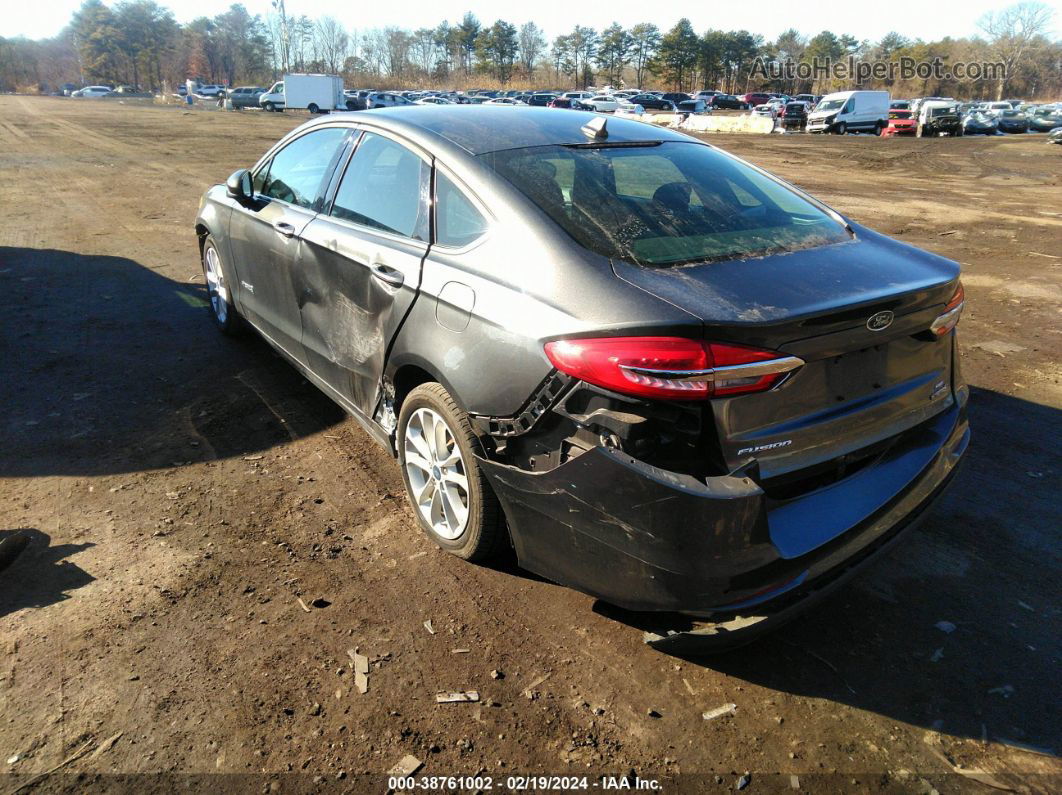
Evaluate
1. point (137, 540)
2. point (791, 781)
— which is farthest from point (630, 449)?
point (137, 540)

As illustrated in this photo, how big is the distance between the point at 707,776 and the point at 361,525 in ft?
6.26

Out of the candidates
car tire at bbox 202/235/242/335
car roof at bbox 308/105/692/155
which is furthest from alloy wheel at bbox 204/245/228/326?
car roof at bbox 308/105/692/155

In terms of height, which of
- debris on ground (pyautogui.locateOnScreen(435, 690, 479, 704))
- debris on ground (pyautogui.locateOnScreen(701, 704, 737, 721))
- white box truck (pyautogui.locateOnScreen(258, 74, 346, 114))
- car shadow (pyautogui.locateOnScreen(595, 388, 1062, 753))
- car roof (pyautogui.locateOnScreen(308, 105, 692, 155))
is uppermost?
white box truck (pyautogui.locateOnScreen(258, 74, 346, 114))

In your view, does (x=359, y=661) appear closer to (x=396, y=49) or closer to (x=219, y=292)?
(x=219, y=292)

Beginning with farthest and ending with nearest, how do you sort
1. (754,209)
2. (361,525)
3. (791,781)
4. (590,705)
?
(361,525)
(754,209)
(590,705)
(791,781)

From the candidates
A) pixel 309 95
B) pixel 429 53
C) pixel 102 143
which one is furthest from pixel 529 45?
pixel 102 143

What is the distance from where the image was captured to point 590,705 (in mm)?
2490

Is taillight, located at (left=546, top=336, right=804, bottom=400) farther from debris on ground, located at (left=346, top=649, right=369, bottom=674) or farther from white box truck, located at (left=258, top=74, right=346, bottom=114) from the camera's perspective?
white box truck, located at (left=258, top=74, right=346, bottom=114)

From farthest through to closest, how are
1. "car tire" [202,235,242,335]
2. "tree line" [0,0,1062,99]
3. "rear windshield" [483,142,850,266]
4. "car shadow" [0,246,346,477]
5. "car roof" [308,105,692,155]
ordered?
1. "tree line" [0,0,1062,99]
2. "car tire" [202,235,242,335]
3. "car shadow" [0,246,346,477]
4. "car roof" [308,105,692,155]
5. "rear windshield" [483,142,850,266]

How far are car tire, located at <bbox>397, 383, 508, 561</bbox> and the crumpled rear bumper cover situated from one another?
252 mm

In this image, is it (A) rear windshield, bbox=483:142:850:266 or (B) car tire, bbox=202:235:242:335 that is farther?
(B) car tire, bbox=202:235:242:335

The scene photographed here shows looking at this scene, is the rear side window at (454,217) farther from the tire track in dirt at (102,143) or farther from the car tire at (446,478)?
the tire track in dirt at (102,143)

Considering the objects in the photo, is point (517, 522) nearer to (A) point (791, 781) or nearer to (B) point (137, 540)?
(A) point (791, 781)

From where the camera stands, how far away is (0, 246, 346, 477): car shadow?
4.22 m
